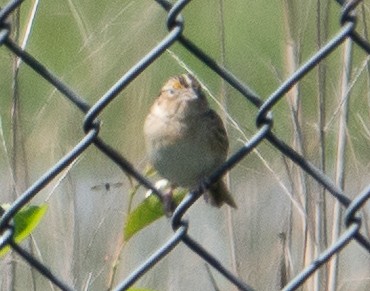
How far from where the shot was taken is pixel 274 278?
2.79 m

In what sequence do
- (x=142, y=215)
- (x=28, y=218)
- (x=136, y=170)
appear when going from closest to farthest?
(x=136, y=170) < (x=28, y=218) < (x=142, y=215)

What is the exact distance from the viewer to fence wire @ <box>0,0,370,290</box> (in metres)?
1.25

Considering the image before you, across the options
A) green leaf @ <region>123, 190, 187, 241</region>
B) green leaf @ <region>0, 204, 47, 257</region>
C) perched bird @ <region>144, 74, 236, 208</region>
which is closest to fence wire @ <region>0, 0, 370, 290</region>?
green leaf @ <region>0, 204, 47, 257</region>

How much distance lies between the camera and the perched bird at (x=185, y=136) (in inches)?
108

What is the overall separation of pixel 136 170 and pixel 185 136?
1575mm

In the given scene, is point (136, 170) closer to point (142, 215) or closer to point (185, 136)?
point (142, 215)

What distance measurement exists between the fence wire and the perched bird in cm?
127

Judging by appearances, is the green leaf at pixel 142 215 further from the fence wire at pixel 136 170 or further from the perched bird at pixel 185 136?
the perched bird at pixel 185 136

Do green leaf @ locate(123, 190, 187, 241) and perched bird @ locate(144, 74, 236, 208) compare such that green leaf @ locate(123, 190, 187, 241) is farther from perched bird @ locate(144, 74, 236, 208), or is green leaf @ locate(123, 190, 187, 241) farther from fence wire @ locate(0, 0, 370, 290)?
perched bird @ locate(144, 74, 236, 208)

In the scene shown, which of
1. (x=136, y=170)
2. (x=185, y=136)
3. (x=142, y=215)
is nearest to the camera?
(x=136, y=170)

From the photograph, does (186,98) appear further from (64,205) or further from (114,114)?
(114,114)

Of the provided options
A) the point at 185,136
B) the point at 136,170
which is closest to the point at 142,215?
the point at 136,170

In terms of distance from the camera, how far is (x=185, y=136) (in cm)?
290

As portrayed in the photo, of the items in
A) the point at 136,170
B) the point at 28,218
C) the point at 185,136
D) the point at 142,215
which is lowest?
the point at 185,136
